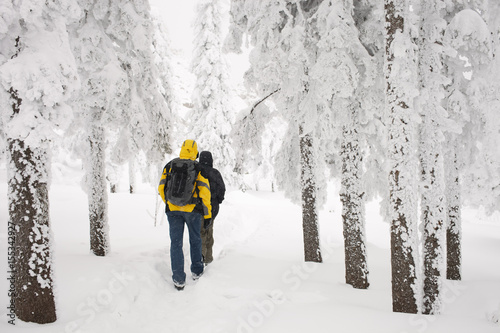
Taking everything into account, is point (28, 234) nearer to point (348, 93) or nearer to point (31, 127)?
point (31, 127)

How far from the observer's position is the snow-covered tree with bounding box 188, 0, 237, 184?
765 inches

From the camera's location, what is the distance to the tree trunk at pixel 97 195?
703cm

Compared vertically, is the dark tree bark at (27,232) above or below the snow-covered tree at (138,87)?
below

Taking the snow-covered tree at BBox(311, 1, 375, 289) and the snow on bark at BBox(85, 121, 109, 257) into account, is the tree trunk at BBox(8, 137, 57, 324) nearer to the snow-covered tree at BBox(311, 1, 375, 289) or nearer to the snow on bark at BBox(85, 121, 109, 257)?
the snow on bark at BBox(85, 121, 109, 257)

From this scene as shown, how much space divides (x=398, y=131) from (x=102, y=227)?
649cm

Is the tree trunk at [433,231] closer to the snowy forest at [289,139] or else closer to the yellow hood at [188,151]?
the snowy forest at [289,139]

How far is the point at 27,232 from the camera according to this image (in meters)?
3.73

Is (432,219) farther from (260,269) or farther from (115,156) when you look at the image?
(115,156)

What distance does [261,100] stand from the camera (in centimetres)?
876

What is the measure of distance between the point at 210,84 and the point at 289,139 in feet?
37.7

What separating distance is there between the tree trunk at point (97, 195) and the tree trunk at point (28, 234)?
326 centimetres

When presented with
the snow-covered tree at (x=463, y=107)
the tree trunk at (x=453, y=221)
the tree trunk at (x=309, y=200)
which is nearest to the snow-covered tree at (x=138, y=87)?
the tree trunk at (x=309, y=200)

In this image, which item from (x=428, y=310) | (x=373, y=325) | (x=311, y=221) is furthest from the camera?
(x=311, y=221)

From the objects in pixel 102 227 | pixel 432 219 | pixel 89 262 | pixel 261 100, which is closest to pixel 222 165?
pixel 261 100
